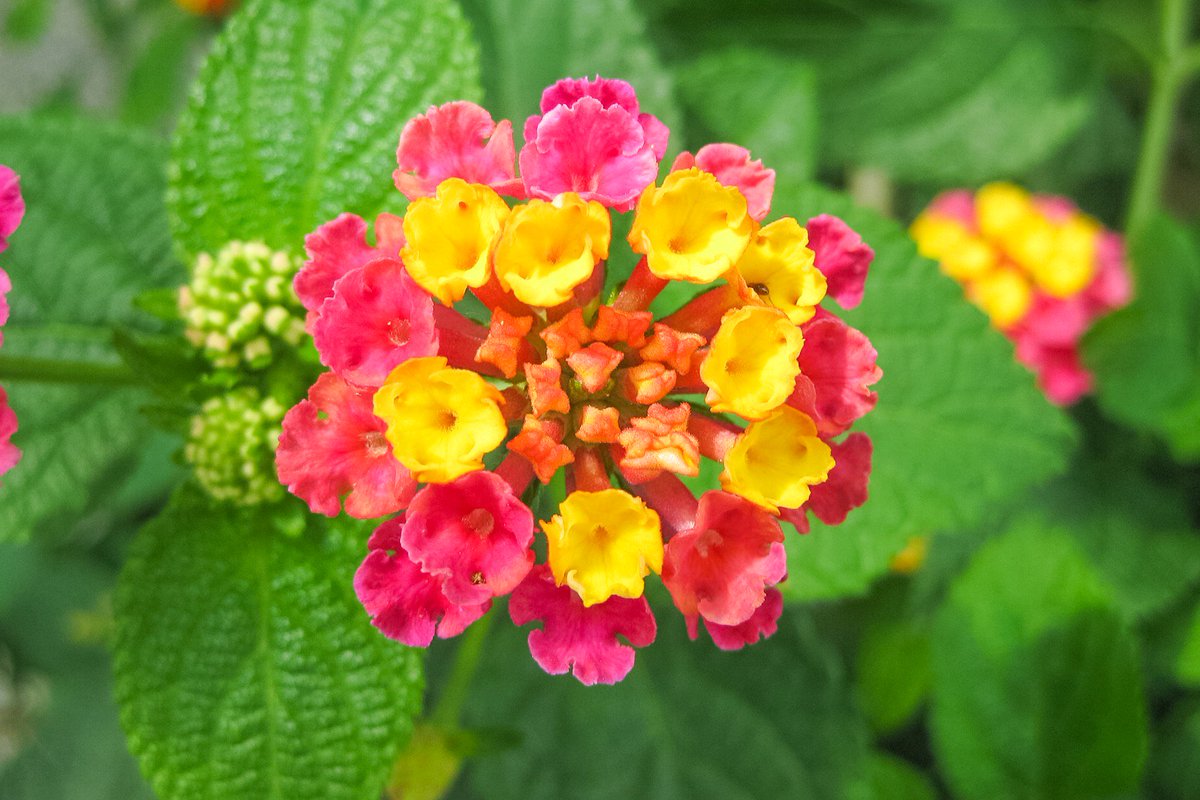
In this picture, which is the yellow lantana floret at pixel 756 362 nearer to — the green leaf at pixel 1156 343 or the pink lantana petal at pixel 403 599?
the pink lantana petal at pixel 403 599

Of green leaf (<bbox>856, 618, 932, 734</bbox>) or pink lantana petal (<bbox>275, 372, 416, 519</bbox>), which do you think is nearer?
pink lantana petal (<bbox>275, 372, 416, 519</bbox>)

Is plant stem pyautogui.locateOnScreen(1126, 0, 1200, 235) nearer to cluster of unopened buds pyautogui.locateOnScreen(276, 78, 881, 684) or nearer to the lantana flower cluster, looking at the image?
cluster of unopened buds pyautogui.locateOnScreen(276, 78, 881, 684)

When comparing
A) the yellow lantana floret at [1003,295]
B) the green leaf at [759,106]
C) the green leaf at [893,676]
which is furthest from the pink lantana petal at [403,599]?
the yellow lantana floret at [1003,295]

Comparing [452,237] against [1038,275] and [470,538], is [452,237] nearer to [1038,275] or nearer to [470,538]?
[470,538]

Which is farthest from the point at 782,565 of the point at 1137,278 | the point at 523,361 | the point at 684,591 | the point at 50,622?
the point at 50,622

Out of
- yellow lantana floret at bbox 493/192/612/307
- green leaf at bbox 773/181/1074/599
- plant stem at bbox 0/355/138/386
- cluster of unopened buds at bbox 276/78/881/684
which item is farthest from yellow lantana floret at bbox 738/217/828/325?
plant stem at bbox 0/355/138/386

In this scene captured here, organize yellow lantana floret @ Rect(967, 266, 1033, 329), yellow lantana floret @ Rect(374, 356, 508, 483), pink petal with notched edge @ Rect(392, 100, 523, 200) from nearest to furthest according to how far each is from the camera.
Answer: yellow lantana floret @ Rect(374, 356, 508, 483), pink petal with notched edge @ Rect(392, 100, 523, 200), yellow lantana floret @ Rect(967, 266, 1033, 329)
